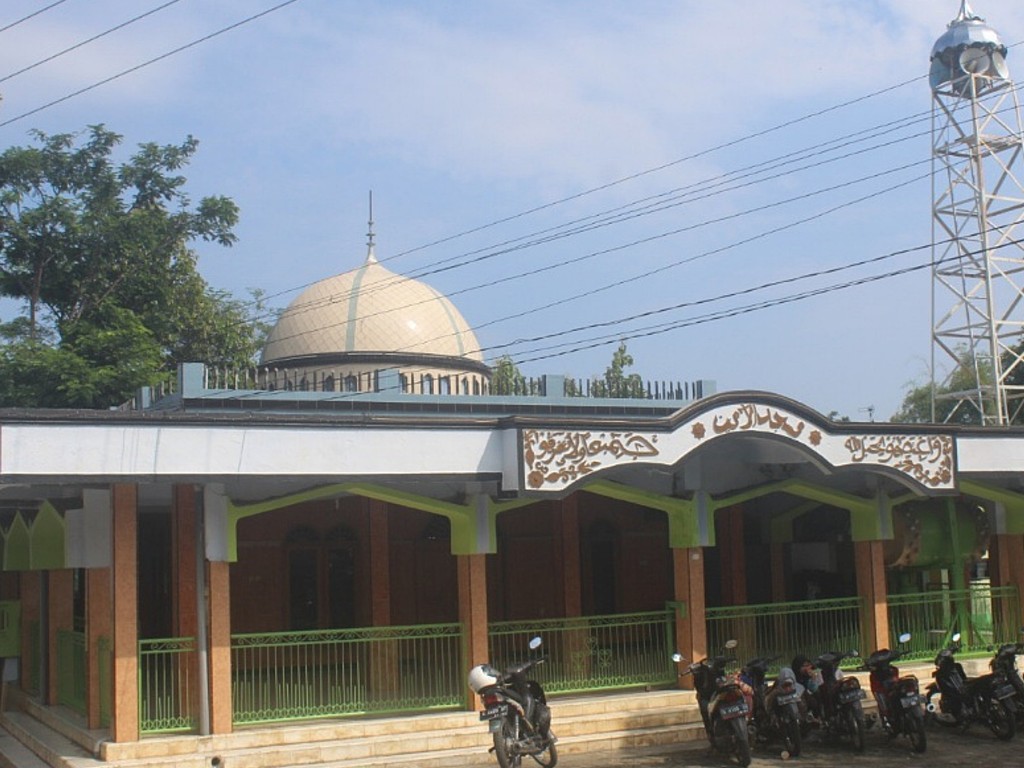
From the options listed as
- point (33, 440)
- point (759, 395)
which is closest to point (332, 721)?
point (33, 440)

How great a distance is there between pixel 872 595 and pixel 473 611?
5529mm

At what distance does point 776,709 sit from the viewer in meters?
12.0

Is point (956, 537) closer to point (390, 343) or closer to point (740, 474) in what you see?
point (740, 474)

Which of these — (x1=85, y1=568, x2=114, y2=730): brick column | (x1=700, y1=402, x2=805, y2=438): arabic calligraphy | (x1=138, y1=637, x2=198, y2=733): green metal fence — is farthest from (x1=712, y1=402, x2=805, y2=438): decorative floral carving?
(x1=85, y1=568, x2=114, y2=730): brick column

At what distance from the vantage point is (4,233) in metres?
29.8

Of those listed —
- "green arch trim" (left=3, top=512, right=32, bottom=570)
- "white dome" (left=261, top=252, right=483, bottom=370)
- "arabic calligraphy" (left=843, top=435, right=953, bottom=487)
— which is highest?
"white dome" (left=261, top=252, right=483, bottom=370)

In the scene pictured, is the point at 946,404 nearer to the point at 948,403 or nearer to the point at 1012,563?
the point at 948,403

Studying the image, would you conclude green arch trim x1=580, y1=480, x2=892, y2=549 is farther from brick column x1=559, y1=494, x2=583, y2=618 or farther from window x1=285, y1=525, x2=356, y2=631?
window x1=285, y1=525, x2=356, y2=631

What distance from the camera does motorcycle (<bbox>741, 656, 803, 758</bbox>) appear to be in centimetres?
1189

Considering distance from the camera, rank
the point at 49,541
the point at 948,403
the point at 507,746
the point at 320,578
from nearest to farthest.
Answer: the point at 507,746 → the point at 49,541 → the point at 320,578 → the point at 948,403

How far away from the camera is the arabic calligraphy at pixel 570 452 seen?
1266 centimetres

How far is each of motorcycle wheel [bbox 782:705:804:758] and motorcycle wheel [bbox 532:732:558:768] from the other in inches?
92.7

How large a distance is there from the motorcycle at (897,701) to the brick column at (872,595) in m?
2.60

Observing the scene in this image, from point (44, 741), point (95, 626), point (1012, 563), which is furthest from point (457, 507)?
point (1012, 563)
